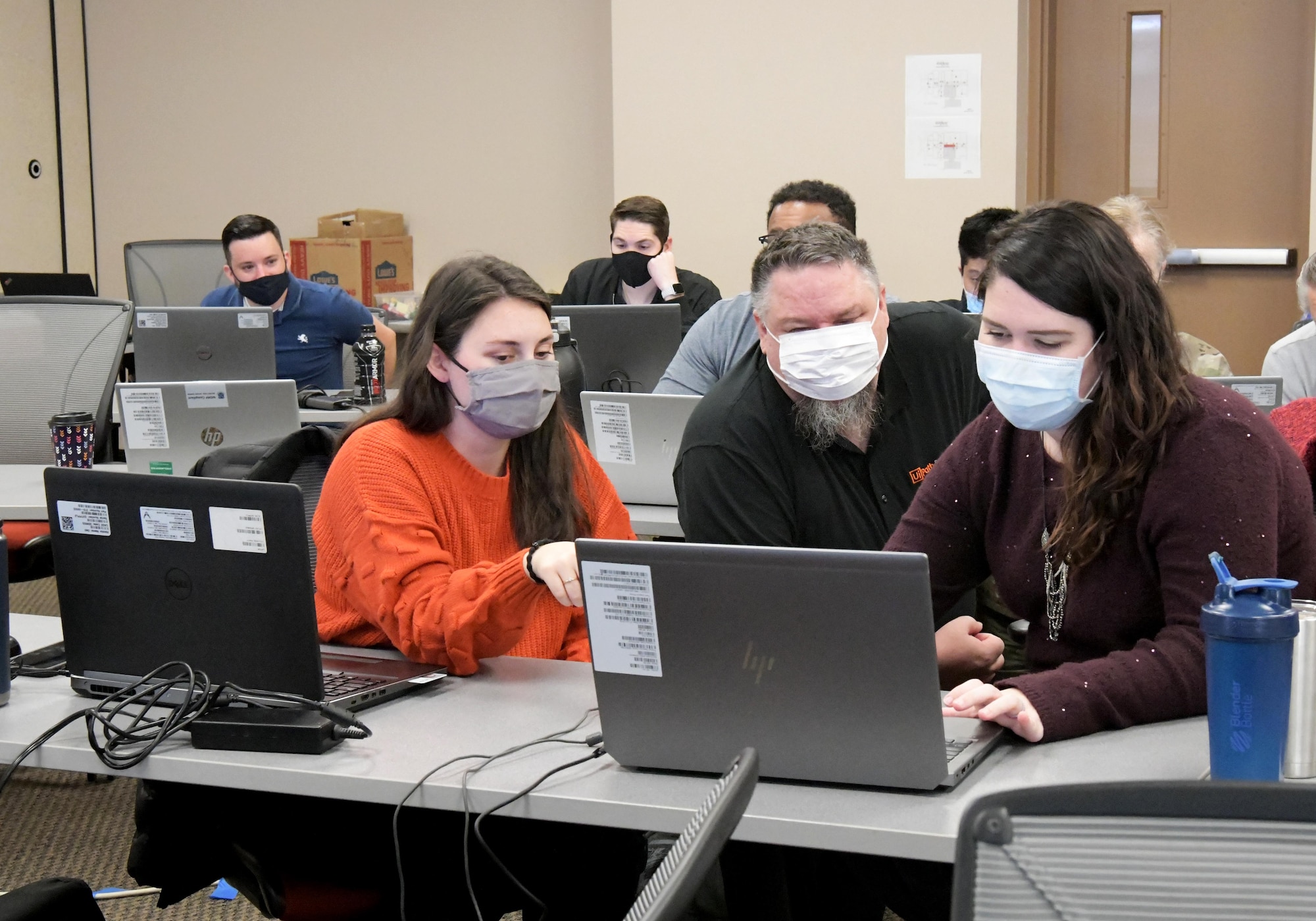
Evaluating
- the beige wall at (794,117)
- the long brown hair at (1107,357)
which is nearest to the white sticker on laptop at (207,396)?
the long brown hair at (1107,357)

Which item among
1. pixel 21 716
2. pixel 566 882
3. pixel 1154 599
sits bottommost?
pixel 566 882

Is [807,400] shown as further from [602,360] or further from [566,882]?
[602,360]

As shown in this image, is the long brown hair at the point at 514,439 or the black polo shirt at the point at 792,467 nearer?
the long brown hair at the point at 514,439

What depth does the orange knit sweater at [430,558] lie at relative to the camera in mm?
1712

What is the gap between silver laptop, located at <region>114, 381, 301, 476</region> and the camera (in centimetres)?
314

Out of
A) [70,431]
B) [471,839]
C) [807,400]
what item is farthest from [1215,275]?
[471,839]

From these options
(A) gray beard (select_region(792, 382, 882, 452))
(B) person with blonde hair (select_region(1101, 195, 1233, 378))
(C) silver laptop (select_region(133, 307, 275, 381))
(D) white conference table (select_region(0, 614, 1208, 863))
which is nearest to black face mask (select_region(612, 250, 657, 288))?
(C) silver laptop (select_region(133, 307, 275, 381))

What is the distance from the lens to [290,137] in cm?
668

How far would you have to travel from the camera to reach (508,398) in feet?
6.35

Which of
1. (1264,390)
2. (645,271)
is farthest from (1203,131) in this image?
(1264,390)

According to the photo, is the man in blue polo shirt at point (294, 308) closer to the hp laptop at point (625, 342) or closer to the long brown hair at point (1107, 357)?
the hp laptop at point (625, 342)

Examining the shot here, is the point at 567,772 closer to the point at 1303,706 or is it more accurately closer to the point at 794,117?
the point at 1303,706

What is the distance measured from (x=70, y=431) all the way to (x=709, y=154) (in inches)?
123

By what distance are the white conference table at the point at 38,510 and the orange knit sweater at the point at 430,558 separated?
28.2 inches
